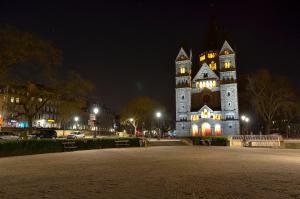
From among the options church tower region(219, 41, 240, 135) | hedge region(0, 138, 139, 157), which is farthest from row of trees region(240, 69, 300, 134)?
hedge region(0, 138, 139, 157)

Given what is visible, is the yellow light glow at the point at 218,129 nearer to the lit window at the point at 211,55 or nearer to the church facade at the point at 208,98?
the church facade at the point at 208,98

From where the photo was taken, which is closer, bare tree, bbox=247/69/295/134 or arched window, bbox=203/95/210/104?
bare tree, bbox=247/69/295/134

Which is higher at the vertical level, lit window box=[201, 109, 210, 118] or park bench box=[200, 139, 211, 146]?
lit window box=[201, 109, 210, 118]

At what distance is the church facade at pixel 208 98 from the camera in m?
81.2

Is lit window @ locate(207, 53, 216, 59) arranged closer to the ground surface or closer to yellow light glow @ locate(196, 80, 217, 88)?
yellow light glow @ locate(196, 80, 217, 88)

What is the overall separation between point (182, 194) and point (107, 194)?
8.36 ft

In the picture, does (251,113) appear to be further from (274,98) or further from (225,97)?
(274,98)

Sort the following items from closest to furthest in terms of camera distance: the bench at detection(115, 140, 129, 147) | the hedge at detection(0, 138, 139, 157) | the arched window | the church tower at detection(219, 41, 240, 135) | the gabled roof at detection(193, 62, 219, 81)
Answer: the hedge at detection(0, 138, 139, 157)
the bench at detection(115, 140, 129, 147)
the church tower at detection(219, 41, 240, 135)
the arched window
the gabled roof at detection(193, 62, 219, 81)

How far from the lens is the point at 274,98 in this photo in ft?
213

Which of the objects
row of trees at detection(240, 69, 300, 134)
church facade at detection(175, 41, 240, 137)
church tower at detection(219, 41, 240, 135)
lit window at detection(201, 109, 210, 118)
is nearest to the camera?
row of trees at detection(240, 69, 300, 134)

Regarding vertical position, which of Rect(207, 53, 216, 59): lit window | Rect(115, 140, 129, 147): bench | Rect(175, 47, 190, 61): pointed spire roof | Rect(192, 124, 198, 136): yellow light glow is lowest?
Rect(115, 140, 129, 147): bench

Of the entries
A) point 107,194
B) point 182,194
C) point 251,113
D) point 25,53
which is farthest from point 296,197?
point 251,113

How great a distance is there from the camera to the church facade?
8119cm

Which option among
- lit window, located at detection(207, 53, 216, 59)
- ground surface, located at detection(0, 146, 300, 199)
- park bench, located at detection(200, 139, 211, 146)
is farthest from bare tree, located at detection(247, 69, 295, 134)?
ground surface, located at detection(0, 146, 300, 199)
